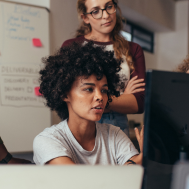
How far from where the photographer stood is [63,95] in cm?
100

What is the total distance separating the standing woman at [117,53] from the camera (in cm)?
123

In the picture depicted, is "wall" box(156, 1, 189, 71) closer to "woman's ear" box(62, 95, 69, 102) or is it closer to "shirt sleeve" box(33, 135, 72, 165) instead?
"woman's ear" box(62, 95, 69, 102)

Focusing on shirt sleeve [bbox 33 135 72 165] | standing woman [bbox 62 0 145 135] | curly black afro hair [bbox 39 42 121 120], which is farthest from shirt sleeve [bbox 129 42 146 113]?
shirt sleeve [bbox 33 135 72 165]

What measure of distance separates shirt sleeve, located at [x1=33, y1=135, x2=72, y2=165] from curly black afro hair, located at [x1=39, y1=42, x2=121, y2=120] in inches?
8.6

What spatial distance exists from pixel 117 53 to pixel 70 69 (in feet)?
1.36

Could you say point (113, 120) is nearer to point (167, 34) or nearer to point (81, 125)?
point (81, 125)

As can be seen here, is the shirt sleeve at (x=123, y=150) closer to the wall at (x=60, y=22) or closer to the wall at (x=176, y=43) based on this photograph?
the wall at (x=60, y=22)

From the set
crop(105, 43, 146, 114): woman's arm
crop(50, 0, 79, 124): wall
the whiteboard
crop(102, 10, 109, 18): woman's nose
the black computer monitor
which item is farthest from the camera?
crop(50, 0, 79, 124): wall

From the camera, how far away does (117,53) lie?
52.0 inches

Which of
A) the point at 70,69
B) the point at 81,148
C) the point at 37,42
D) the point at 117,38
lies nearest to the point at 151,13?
the point at 37,42

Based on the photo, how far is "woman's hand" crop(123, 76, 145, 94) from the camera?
128 centimetres

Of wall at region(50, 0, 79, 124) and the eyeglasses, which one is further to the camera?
wall at region(50, 0, 79, 124)

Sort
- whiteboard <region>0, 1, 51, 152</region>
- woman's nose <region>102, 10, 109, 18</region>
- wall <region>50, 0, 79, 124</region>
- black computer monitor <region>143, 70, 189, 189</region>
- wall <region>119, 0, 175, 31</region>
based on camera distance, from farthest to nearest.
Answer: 1. wall <region>119, 0, 175, 31</region>
2. wall <region>50, 0, 79, 124</region>
3. whiteboard <region>0, 1, 51, 152</region>
4. woman's nose <region>102, 10, 109, 18</region>
5. black computer monitor <region>143, 70, 189, 189</region>

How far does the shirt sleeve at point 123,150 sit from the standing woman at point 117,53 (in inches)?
7.6
